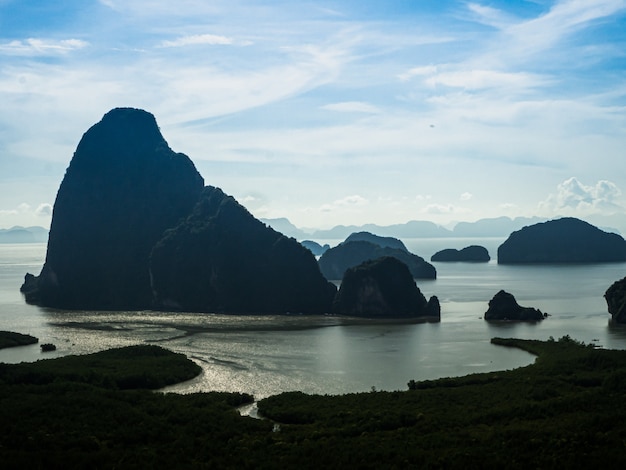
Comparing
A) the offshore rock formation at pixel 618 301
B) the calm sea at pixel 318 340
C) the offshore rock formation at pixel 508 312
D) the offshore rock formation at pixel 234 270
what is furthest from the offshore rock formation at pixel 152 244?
the offshore rock formation at pixel 618 301

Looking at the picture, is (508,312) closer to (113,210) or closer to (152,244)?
(152,244)

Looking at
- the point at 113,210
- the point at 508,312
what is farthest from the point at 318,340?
the point at 113,210

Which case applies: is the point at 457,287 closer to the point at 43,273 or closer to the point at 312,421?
the point at 43,273

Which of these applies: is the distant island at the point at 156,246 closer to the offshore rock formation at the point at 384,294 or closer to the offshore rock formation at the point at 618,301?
the offshore rock formation at the point at 384,294

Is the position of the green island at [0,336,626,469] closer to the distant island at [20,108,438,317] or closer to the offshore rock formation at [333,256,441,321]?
the offshore rock formation at [333,256,441,321]

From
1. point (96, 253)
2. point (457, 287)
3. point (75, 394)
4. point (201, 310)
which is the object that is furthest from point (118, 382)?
point (457, 287)

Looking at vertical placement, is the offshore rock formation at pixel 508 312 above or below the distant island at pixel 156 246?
below
